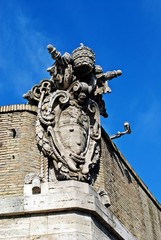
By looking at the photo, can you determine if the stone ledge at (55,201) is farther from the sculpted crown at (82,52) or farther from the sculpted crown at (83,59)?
the sculpted crown at (82,52)

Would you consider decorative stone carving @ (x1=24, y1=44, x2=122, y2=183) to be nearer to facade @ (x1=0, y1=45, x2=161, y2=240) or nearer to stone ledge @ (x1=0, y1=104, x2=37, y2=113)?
facade @ (x1=0, y1=45, x2=161, y2=240)


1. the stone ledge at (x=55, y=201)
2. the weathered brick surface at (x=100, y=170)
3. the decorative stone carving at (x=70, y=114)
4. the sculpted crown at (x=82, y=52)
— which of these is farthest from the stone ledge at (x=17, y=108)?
the stone ledge at (x=55, y=201)

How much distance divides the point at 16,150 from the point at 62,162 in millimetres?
977

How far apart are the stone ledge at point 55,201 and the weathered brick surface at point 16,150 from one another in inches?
10.6

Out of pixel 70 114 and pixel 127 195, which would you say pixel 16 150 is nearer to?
pixel 70 114

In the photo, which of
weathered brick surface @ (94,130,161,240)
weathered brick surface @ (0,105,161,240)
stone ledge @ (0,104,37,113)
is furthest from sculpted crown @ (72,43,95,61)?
weathered brick surface @ (94,130,161,240)

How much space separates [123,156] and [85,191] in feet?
13.3

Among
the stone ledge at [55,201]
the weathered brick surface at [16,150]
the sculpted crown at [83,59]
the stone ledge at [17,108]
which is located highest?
the sculpted crown at [83,59]

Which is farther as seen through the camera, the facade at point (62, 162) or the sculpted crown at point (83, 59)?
the sculpted crown at point (83, 59)

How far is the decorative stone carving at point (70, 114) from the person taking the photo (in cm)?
1119

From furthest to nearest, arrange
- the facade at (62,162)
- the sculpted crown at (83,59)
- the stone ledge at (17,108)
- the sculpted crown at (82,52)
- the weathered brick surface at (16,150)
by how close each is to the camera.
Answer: the sculpted crown at (82,52) < the sculpted crown at (83,59) < the stone ledge at (17,108) < the weathered brick surface at (16,150) < the facade at (62,162)

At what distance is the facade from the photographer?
1047cm

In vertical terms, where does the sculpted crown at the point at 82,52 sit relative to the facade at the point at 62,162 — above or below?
above

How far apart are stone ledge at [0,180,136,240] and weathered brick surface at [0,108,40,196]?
27 centimetres
